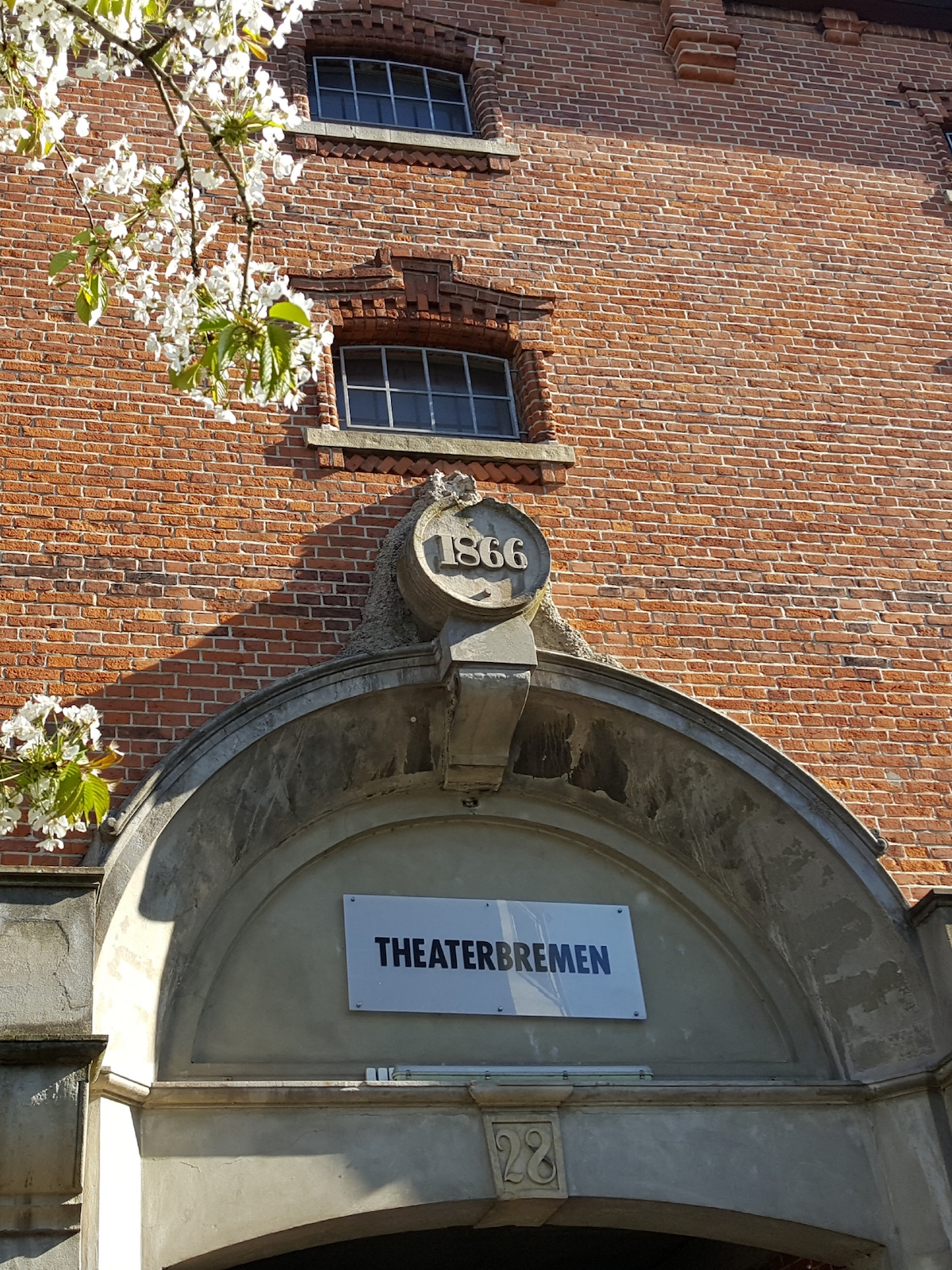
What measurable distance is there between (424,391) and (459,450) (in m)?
0.71

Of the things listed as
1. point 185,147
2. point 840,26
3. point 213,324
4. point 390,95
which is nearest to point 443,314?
point 390,95

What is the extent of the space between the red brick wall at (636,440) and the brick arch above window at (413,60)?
146mm

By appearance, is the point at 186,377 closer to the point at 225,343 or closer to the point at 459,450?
the point at 225,343

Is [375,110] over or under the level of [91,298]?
over

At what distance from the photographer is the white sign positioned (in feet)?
24.0

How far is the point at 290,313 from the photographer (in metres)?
4.51

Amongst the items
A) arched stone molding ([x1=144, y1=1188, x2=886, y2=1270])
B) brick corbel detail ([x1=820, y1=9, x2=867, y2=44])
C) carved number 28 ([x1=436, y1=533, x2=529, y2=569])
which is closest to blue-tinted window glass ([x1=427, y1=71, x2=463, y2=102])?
brick corbel detail ([x1=820, y1=9, x2=867, y2=44])

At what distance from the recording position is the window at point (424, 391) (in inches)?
355

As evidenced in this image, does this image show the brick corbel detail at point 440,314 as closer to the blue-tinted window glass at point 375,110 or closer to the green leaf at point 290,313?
the blue-tinted window glass at point 375,110

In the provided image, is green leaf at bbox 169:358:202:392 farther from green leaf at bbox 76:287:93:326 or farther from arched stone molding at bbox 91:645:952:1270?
arched stone molding at bbox 91:645:952:1270

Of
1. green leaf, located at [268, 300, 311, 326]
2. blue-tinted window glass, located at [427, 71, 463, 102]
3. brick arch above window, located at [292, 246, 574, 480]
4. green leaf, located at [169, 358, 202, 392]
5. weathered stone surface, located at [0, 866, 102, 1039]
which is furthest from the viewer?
blue-tinted window glass, located at [427, 71, 463, 102]

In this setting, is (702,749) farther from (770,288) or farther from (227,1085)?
(770,288)

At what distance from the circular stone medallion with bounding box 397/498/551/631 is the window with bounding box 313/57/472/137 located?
3.69m

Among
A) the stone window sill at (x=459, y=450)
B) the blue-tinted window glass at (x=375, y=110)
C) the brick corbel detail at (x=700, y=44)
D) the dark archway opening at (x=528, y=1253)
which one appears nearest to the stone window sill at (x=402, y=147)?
the blue-tinted window glass at (x=375, y=110)
